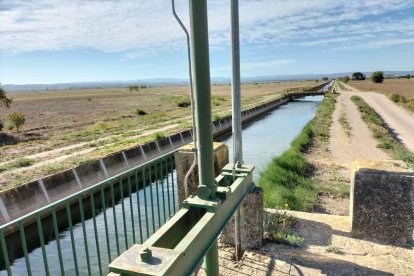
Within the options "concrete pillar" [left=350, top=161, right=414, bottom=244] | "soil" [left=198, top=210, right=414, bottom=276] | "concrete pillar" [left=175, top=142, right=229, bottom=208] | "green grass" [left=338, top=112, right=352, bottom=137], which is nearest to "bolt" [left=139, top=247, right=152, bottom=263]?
"soil" [left=198, top=210, right=414, bottom=276]

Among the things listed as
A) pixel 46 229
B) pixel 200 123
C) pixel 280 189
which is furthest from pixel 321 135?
pixel 200 123

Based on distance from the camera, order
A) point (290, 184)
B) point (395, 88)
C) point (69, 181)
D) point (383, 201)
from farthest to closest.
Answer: point (395, 88)
point (69, 181)
point (290, 184)
point (383, 201)

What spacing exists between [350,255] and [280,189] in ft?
15.3

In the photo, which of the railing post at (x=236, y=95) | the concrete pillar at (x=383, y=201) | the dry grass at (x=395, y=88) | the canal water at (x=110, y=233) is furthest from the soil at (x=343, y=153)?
the dry grass at (x=395, y=88)

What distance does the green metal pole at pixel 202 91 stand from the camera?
271 centimetres

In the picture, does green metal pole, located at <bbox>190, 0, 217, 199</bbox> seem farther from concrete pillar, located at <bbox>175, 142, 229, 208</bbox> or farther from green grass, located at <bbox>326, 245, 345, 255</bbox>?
green grass, located at <bbox>326, 245, 345, 255</bbox>

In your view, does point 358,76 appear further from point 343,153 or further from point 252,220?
point 252,220

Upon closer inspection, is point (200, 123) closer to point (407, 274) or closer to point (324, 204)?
point (407, 274)

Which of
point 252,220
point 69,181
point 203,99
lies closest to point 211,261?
point 252,220

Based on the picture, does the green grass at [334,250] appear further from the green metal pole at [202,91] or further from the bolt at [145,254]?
the bolt at [145,254]

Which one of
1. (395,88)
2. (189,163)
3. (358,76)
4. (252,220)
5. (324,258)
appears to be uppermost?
(358,76)

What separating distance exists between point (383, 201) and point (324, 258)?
1160mm

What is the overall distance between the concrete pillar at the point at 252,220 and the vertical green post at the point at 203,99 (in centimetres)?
143

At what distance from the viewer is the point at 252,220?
15.3 feet
